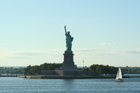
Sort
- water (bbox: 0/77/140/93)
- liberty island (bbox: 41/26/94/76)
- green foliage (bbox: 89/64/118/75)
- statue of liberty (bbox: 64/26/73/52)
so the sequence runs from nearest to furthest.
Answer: water (bbox: 0/77/140/93), liberty island (bbox: 41/26/94/76), statue of liberty (bbox: 64/26/73/52), green foliage (bbox: 89/64/118/75)

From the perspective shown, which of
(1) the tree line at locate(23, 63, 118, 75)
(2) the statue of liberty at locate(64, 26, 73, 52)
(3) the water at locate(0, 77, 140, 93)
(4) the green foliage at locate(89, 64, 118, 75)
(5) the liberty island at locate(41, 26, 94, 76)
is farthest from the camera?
(1) the tree line at locate(23, 63, 118, 75)

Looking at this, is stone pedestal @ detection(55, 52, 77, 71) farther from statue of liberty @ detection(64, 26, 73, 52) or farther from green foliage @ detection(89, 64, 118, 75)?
green foliage @ detection(89, 64, 118, 75)

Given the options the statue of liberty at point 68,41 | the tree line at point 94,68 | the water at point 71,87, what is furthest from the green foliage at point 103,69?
the water at point 71,87

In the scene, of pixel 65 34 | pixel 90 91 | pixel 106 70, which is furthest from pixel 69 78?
pixel 90 91

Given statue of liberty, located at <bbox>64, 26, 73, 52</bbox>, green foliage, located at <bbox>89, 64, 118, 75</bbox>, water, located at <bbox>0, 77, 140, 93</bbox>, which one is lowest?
water, located at <bbox>0, 77, 140, 93</bbox>

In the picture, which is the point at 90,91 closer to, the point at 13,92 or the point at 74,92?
the point at 74,92

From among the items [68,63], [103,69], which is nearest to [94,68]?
[103,69]

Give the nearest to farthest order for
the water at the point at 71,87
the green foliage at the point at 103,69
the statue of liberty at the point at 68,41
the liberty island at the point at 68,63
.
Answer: the water at the point at 71,87 → the liberty island at the point at 68,63 → the statue of liberty at the point at 68,41 → the green foliage at the point at 103,69

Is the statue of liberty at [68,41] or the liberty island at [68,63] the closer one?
the liberty island at [68,63]

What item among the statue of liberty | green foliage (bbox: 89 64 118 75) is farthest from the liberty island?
green foliage (bbox: 89 64 118 75)

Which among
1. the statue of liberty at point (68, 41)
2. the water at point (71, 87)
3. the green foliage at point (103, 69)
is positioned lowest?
the water at point (71, 87)

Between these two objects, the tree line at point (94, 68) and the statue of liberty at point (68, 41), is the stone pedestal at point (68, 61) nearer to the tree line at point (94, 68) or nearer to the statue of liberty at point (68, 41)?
the statue of liberty at point (68, 41)

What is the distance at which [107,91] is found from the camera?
9738 centimetres

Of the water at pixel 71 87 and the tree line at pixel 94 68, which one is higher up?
the tree line at pixel 94 68
